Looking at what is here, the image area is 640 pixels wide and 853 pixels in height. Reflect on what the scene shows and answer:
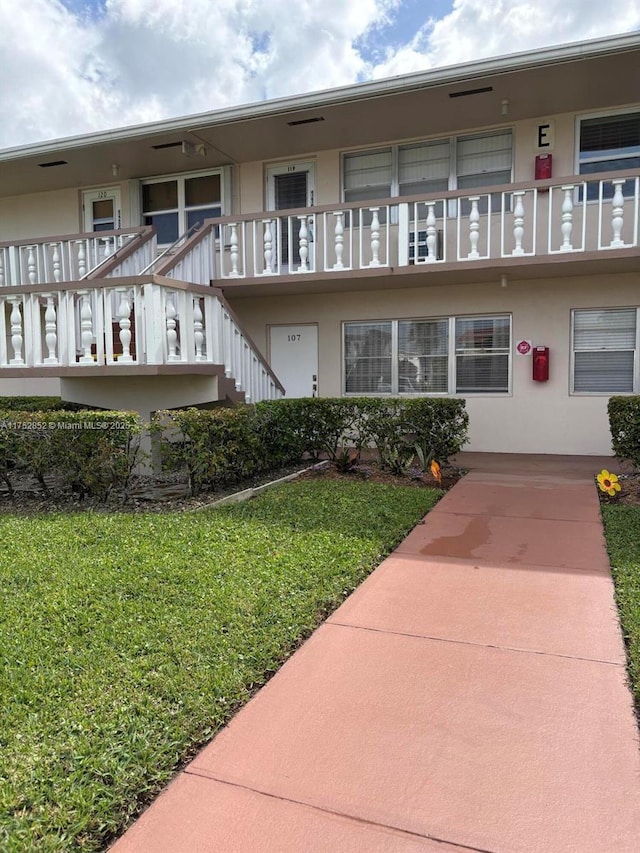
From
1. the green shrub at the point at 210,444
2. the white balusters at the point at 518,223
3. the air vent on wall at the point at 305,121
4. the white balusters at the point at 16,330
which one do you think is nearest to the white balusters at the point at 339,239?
the air vent on wall at the point at 305,121

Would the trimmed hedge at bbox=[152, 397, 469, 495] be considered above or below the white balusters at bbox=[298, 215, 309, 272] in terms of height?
below

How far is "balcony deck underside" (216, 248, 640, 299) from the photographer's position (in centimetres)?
891

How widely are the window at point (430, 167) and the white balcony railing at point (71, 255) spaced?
3866mm

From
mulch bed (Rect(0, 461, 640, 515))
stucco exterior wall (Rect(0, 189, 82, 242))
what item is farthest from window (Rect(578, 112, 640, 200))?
stucco exterior wall (Rect(0, 189, 82, 242))

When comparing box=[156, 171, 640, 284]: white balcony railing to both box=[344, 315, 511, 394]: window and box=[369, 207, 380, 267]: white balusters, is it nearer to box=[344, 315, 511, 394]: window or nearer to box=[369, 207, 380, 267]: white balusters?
box=[369, 207, 380, 267]: white balusters

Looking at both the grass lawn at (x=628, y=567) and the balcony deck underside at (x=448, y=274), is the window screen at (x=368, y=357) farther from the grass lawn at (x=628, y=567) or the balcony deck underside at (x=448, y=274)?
the grass lawn at (x=628, y=567)

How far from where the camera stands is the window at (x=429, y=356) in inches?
419

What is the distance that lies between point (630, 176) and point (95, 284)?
7240 mm

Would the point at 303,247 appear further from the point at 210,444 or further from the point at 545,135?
the point at 545,135

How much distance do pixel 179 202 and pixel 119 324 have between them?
18.6 ft

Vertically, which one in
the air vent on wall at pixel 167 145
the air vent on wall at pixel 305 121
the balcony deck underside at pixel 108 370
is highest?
the air vent on wall at pixel 167 145

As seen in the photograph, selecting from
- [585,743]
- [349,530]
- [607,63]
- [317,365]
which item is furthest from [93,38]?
[585,743]

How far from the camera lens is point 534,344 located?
408 inches

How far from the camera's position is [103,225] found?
13422 mm
